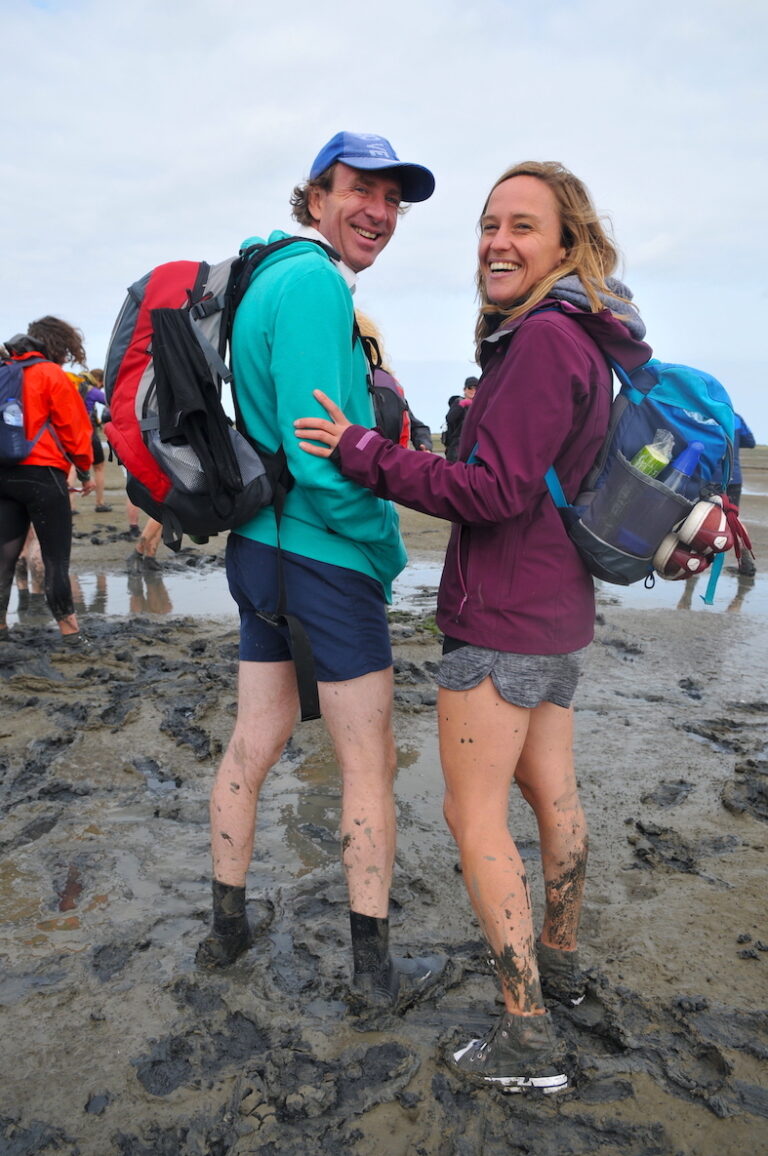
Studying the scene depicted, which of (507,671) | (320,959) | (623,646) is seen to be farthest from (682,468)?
(623,646)

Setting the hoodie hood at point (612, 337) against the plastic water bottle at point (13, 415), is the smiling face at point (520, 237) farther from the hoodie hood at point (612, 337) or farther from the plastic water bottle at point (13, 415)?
the plastic water bottle at point (13, 415)

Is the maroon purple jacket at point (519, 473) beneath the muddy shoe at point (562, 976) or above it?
above

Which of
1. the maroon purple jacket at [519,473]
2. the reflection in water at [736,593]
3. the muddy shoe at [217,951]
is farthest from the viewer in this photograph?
the reflection in water at [736,593]

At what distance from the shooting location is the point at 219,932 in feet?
9.12

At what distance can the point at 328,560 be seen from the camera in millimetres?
2455

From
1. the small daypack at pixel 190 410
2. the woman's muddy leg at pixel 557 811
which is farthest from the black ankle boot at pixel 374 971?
the small daypack at pixel 190 410

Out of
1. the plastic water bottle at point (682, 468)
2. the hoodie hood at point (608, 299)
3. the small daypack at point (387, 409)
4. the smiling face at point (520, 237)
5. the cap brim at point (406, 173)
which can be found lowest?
the plastic water bottle at point (682, 468)

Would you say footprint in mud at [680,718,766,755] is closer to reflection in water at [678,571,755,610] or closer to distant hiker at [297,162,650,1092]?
distant hiker at [297,162,650,1092]

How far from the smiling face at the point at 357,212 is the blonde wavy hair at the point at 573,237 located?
0.40 metres

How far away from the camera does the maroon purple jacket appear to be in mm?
2084

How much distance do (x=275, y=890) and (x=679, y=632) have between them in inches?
215

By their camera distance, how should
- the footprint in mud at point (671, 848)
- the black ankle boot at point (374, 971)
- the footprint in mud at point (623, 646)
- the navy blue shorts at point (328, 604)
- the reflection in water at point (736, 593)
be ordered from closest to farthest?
the navy blue shorts at point (328, 604), the black ankle boot at point (374, 971), the footprint in mud at point (671, 848), the footprint in mud at point (623, 646), the reflection in water at point (736, 593)

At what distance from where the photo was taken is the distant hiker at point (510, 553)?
2188 mm

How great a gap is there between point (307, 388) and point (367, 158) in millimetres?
777
